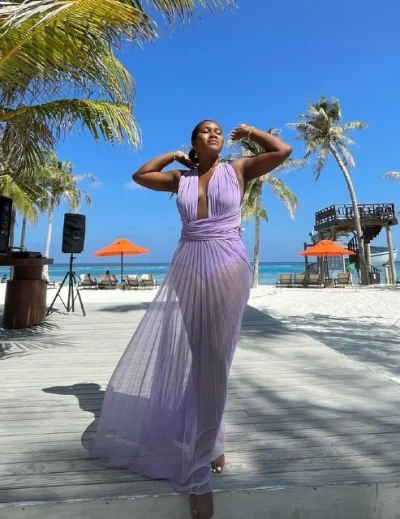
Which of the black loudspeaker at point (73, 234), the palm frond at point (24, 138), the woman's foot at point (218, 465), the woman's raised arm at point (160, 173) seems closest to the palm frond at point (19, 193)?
the black loudspeaker at point (73, 234)

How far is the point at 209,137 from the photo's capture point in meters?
1.88

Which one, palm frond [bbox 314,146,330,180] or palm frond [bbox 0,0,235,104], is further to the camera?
palm frond [bbox 314,146,330,180]

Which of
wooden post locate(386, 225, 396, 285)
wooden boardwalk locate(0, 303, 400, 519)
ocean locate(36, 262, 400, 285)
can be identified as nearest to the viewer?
wooden boardwalk locate(0, 303, 400, 519)

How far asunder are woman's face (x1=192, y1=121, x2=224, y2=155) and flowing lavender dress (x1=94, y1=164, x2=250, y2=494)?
92 millimetres

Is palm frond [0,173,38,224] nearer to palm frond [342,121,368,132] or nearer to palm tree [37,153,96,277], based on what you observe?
palm tree [37,153,96,277]

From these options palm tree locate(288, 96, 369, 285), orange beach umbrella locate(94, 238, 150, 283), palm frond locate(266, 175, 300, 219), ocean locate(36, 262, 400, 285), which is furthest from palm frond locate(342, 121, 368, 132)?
ocean locate(36, 262, 400, 285)

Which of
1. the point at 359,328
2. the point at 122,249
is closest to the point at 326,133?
the point at 122,249

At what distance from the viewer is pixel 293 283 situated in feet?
81.7

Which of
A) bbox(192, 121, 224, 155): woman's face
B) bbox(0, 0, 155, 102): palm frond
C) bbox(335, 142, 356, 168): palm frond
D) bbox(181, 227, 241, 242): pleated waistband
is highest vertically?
bbox(335, 142, 356, 168): palm frond

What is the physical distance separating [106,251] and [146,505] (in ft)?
77.6

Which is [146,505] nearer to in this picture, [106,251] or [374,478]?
[374,478]

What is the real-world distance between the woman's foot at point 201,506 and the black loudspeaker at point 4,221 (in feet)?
16.4

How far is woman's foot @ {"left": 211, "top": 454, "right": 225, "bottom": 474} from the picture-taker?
193cm

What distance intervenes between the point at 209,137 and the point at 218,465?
5.13 ft
